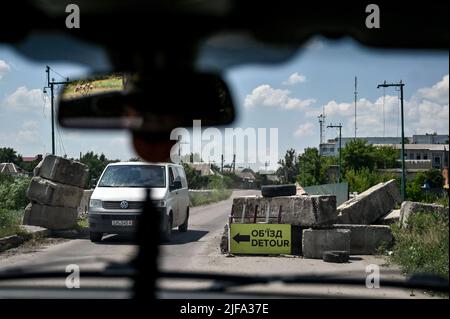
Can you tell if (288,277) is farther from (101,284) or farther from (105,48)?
(105,48)

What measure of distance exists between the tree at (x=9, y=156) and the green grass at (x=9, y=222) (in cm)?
580

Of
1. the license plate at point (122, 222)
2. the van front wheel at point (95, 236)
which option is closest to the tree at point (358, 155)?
the license plate at point (122, 222)

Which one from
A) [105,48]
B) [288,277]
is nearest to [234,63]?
[105,48]

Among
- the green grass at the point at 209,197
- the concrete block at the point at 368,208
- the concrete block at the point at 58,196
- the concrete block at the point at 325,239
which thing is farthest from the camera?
the concrete block at the point at 368,208

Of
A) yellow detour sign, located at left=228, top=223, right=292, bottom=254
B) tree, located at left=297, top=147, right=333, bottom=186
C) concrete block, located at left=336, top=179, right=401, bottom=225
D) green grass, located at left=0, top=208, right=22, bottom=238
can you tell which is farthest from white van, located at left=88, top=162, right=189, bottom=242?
concrete block, located at left=336, top=179, right=401, bottom=225

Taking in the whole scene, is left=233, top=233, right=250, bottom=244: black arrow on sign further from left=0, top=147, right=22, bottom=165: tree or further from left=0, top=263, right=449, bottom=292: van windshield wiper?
left=0, top=263, right=449, bottom=292: van windshield wiper

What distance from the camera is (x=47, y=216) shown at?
29.7 ft

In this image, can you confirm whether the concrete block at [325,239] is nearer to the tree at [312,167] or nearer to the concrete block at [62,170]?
the tree at [312,167]

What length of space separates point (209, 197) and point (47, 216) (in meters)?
5.28

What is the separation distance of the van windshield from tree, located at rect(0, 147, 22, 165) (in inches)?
21.4

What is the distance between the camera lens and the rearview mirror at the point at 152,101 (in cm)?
268

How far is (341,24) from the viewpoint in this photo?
9.16ft

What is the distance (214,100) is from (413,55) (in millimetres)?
965

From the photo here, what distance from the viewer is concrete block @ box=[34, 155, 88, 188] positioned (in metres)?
4.06
